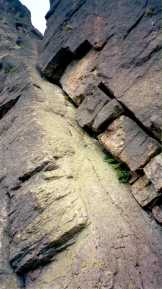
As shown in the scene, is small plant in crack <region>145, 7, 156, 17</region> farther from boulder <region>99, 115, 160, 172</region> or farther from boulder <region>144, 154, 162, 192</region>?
boulder <region>144, 154, 162, 192</region>

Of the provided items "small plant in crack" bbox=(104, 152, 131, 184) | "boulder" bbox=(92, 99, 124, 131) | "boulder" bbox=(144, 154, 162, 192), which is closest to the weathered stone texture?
"boulder" bbox=(92, 99, 124, 131)

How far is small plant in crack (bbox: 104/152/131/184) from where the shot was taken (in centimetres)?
566

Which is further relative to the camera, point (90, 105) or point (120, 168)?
point (90, 105)

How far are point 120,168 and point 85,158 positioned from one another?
0.81 metres

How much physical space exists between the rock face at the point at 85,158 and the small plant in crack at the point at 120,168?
10cm

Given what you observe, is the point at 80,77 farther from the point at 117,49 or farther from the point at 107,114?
the point at 107,114

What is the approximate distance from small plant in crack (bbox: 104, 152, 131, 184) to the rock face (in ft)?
0.33

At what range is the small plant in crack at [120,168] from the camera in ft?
18.6

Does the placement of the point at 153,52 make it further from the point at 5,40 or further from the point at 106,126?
the point at 5,40

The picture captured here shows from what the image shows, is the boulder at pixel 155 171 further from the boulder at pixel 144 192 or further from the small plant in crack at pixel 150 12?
the small plant in crack at pixel 150 12

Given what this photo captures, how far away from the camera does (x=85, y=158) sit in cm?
600

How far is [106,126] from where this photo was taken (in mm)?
6234

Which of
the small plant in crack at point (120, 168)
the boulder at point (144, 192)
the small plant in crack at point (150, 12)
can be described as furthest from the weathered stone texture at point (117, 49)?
the small plant in crack at point (120, 168)

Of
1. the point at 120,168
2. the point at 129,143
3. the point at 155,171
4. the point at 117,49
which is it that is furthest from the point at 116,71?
the point at 155,171
